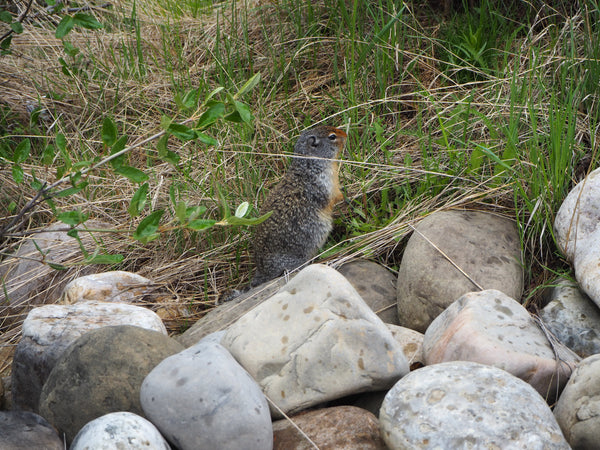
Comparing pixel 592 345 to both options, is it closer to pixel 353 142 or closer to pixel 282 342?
pixel 282 342

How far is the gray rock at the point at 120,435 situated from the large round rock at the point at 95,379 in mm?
316

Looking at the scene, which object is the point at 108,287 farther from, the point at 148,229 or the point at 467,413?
the point at 467,413

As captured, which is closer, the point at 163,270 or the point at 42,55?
the point at 163,270

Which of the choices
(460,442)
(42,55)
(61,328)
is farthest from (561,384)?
(42,55)

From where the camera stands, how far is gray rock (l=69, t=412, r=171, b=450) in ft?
8.11

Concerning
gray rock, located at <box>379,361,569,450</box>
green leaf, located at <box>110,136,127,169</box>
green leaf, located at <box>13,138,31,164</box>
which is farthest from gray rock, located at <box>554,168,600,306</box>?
green leaf, located at <box>13,138,31,164</box>

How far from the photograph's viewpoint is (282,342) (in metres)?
3.06

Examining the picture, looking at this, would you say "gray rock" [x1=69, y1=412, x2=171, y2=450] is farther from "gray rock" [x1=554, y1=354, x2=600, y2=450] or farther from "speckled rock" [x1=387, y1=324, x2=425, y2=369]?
"gray rock" [x1=554, y1=354, x2=600, y2=450]

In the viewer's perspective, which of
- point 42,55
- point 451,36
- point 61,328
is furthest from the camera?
point 42,55

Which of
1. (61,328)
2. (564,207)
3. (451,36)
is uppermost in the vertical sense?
(451,36)

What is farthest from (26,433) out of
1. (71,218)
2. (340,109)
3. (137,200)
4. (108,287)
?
(340,109)

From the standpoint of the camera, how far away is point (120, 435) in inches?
98.3

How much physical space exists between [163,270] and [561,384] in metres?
2.52

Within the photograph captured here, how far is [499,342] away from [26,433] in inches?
75.9
